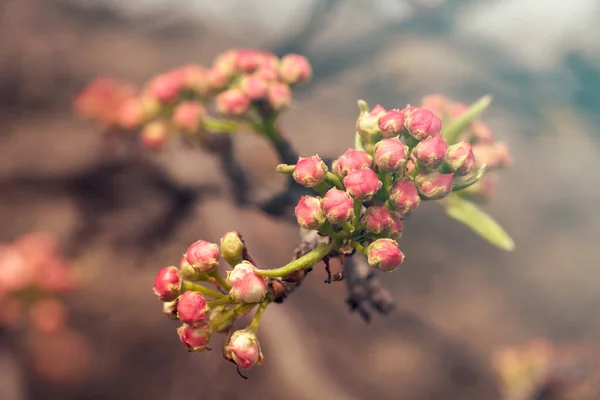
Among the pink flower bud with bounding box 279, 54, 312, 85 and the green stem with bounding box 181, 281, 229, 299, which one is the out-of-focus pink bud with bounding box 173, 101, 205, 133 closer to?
the pink flower bud with bounding box 279, 54, 312, 85

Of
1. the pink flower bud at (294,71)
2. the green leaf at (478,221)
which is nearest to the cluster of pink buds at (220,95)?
the pink flower bud at (294,71)

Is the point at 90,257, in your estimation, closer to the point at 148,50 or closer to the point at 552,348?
the point at 148,50

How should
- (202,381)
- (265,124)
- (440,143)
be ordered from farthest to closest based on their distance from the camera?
(202,381), (265,124), (440,143)

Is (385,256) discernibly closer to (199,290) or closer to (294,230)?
(199,290)

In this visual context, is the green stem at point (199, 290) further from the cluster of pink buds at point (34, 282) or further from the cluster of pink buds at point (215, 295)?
the cluster of pink buds at point (34, 282)

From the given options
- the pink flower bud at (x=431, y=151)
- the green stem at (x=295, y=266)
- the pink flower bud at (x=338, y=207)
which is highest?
the pink flower bud at (x=431, y=151)

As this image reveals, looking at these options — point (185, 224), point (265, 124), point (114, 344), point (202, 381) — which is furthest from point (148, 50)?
point (265, 124)

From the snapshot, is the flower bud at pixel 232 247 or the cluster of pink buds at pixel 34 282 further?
the cluster of pink buds at pixel 34 282
